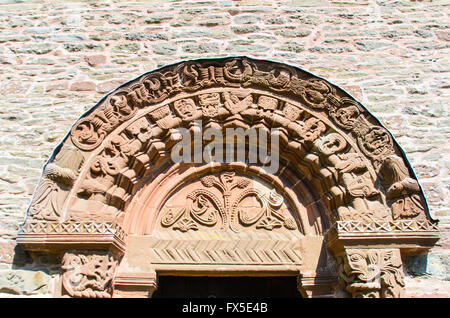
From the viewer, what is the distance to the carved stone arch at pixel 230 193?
144 inches

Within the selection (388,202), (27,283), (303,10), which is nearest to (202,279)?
(27,283)

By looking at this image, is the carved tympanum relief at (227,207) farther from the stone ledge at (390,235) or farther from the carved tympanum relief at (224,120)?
the stone ledge at (390,235)

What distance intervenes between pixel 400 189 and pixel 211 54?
241cm

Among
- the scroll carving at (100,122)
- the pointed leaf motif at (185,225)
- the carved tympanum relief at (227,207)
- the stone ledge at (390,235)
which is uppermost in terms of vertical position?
the scroll carving at (100,122)

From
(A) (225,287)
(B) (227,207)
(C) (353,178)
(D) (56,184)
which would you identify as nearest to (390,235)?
(C) (353,178)

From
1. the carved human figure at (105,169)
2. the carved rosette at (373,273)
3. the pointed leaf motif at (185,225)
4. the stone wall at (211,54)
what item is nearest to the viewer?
the carved rosette at (373,273)

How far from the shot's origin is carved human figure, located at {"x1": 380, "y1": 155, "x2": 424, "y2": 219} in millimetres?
3725

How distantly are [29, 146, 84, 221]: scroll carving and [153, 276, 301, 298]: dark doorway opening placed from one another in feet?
4.69

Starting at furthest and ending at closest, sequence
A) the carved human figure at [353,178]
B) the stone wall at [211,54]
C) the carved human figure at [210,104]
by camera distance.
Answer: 1. the carved human figure at [210,104]
2. the stone wall at [211,54]
3. the carved human figure at [353,178]

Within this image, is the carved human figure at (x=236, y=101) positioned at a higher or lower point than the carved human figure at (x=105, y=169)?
higher

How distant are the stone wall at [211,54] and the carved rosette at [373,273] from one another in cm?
66

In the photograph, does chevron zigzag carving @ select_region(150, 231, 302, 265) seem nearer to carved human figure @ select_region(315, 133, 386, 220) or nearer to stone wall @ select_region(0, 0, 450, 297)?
carved human figure @ select_region(315, 133, 386, 220)

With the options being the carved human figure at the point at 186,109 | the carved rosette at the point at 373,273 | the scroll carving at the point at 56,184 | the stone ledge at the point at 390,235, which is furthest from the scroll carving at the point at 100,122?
the carved rosette at the point at 373,273

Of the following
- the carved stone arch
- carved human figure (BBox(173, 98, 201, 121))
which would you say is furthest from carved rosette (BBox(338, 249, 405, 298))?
carved human figure (BBox(173, 98, 201, 121))
